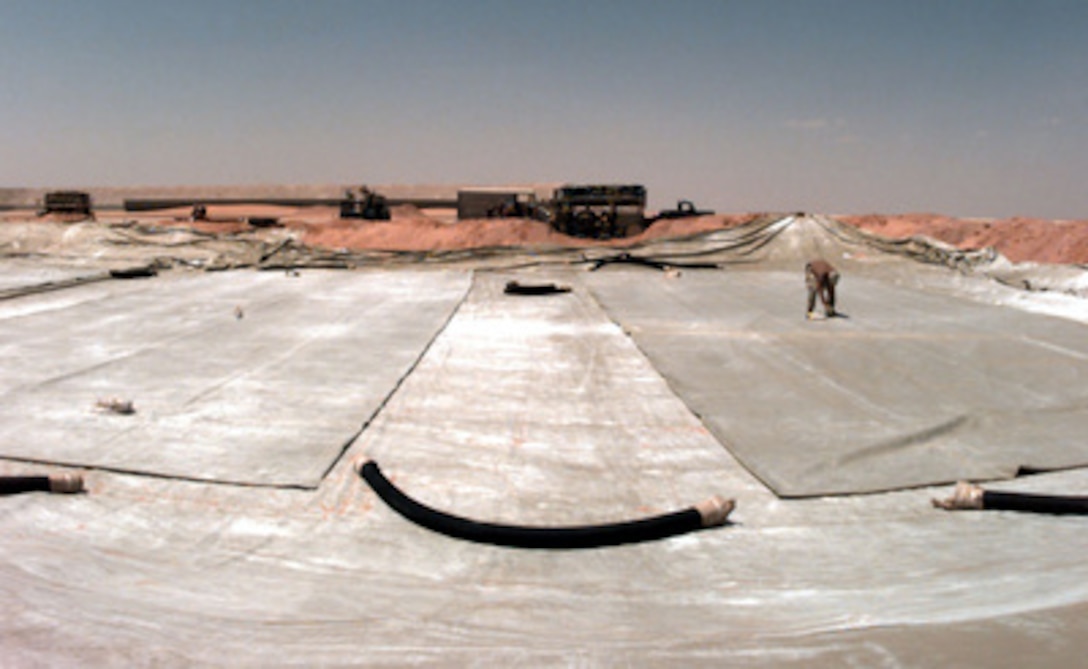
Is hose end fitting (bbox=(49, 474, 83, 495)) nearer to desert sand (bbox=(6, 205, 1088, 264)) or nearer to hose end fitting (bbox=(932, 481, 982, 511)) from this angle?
hose end fitting (bbox=(932, 481, 982, 511))

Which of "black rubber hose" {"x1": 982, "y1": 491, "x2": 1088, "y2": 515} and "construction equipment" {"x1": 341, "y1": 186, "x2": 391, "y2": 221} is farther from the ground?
"construction equipment" {"x1": 341, "y1": 186, "x2": 391, "y2": 221}

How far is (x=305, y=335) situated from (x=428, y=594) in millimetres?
7581

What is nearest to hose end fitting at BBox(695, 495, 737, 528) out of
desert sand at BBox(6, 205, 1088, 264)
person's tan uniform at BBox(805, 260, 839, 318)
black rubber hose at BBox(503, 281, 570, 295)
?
person's tan uniform at BBox(805, 260, 839, 318)

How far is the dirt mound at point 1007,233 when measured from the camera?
84.4ft

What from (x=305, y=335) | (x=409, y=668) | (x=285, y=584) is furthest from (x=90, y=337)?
(x=409, y=668)

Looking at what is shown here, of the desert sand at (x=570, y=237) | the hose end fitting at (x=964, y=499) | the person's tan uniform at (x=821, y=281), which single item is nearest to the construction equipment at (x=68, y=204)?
the desert sand at (x=570, y=237)

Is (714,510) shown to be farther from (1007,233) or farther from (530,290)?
(1007,233)

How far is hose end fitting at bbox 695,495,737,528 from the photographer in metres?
4.60

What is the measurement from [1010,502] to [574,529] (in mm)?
2727

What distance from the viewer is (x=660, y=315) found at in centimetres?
1281

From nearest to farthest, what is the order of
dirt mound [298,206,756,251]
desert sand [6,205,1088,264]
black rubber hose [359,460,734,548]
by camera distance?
black rubber hose [359,460,734,548], desert sand [6,205,1088,264], dirt mound [298,206,756,251]

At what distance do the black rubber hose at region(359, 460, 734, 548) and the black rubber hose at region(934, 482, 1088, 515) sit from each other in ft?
4.89

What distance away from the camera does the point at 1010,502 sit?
Answer: 15.6ft

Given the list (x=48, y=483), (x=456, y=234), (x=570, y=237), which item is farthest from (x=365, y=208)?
(x=48, y=483)
